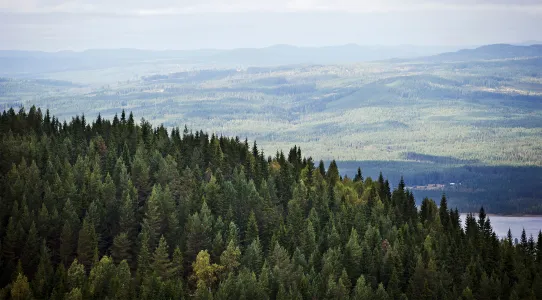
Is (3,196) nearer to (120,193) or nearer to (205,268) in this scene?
(120,193)

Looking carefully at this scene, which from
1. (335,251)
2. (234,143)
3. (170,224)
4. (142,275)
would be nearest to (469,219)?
(234,143)

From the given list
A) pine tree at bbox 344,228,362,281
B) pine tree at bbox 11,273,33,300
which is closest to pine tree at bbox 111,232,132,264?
pine tree at bbox 11,273,33,300

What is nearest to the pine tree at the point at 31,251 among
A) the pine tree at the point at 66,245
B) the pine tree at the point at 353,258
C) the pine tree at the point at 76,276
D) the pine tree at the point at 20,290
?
the pine tree at the point at 66,245

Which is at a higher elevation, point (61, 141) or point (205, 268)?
point (61, 141)

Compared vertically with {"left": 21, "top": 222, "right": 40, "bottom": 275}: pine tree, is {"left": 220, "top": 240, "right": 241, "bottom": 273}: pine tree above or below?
below

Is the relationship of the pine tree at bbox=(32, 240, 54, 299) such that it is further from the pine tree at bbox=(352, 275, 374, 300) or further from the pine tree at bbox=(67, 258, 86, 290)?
the pine tree at bbox=(352, 275, 374, 300)

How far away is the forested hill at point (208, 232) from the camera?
320ft

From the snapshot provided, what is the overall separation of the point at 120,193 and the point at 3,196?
1590 cm

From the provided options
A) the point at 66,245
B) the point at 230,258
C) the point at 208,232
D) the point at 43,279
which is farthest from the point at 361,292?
the point at 43,279

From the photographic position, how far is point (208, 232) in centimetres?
11131

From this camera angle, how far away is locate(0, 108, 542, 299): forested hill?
9744 centimetres

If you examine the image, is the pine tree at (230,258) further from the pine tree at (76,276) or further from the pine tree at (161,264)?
the pine tree at (76,276)

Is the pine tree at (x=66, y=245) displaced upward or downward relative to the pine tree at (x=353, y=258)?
upward

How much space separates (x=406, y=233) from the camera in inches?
5335
